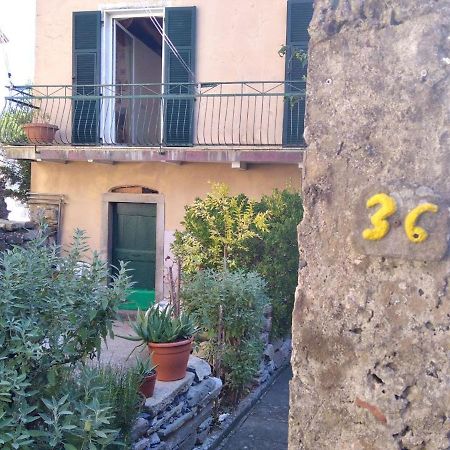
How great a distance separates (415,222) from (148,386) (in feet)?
9.91

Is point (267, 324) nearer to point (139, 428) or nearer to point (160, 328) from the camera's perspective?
point (160, 328)

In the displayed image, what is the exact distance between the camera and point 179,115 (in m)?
9.56

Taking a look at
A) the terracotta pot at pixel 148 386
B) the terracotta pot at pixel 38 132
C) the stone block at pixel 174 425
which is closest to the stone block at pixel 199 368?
the stone block at pixel 174 425

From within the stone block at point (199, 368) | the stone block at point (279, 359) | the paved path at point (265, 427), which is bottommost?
the paved path at point (265, 427)

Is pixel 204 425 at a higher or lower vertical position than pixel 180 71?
lower

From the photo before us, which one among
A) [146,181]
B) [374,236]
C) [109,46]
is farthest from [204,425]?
[109,46]

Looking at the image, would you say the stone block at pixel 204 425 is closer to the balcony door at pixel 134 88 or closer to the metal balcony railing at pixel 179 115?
the metal balcony railing at pixel 179 115

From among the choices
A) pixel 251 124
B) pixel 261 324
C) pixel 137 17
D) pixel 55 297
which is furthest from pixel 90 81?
pixel 55 297

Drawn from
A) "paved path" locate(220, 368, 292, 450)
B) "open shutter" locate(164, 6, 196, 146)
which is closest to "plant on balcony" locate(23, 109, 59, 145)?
"open shutter" locate(164, 6, 196, 146)

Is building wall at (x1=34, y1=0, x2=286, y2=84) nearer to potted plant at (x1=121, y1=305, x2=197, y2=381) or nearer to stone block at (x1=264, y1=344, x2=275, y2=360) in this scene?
stone block at (x1=264, y1=344, x2=275, y2=360)

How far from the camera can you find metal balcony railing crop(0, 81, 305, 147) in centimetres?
908

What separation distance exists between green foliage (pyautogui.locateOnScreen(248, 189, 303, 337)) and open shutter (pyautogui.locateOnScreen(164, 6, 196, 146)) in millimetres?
2462

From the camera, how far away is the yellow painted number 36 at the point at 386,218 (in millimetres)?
1716

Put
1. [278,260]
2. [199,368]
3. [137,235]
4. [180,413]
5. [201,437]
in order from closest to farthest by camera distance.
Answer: [180,413] < [201,437] < [199,368] < [278,260] < [137,235]
